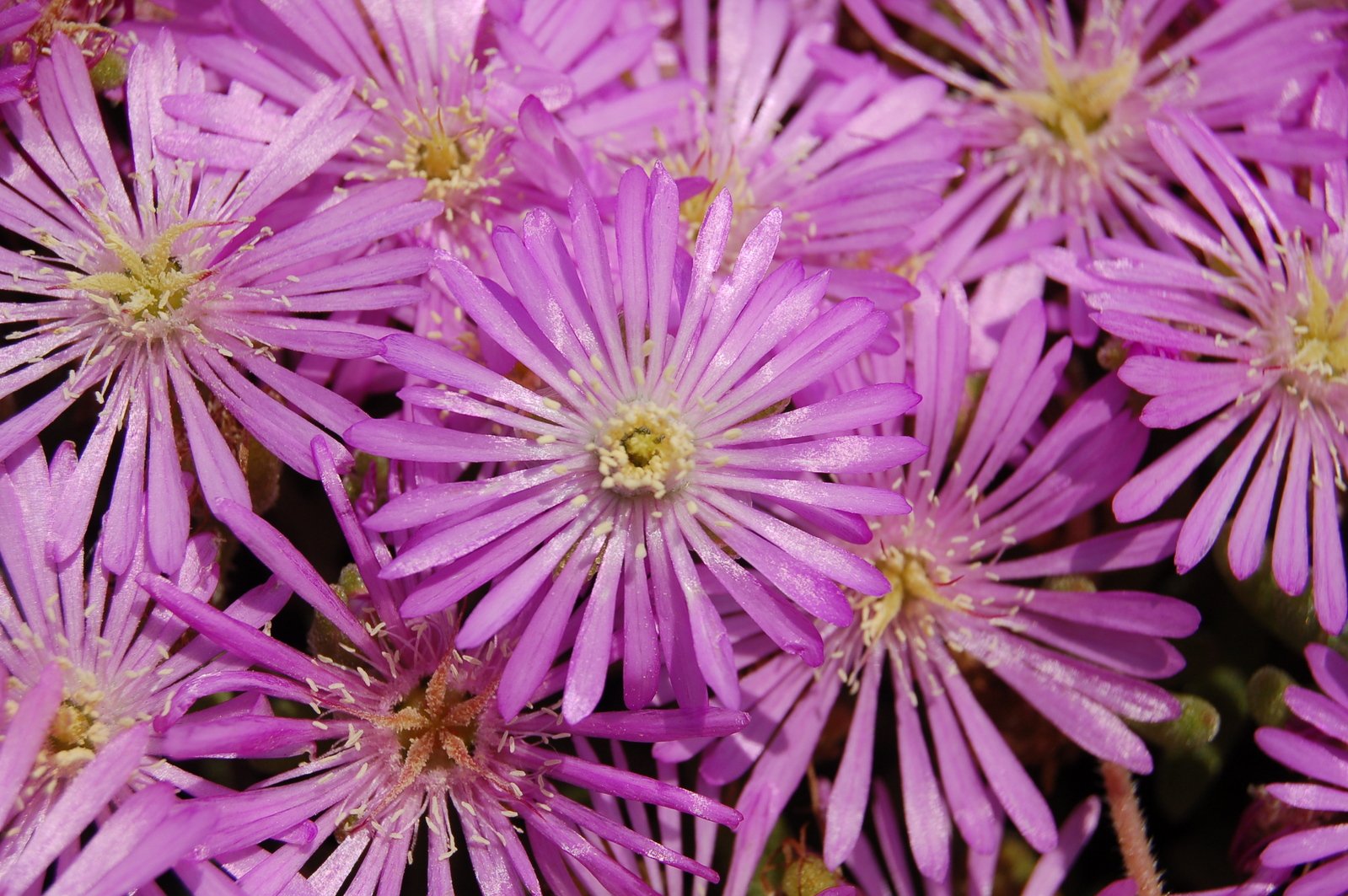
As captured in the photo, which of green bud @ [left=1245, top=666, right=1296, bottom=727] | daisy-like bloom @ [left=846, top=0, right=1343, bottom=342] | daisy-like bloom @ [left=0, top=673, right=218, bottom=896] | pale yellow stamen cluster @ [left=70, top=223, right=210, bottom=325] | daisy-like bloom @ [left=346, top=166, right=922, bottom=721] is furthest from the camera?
daisy-like bloom @ [left=846, top=0, right=1343, bottom=342]

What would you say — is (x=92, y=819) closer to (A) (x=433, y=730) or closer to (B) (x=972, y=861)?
(A) (x=433, y=730)

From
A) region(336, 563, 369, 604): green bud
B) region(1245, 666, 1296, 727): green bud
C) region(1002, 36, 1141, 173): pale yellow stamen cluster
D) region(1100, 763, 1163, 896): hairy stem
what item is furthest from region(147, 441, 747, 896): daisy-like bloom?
region(1002, 36, 1141, 173): pale yellow stamen cluster

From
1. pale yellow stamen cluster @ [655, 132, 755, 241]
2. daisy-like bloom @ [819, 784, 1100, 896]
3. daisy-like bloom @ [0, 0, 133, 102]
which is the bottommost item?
daisy-like bloom @ [819, 784, 1100, 896]

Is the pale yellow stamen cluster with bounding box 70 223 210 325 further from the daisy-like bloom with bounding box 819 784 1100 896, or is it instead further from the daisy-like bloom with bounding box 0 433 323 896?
the daisy-like bloom with bounding box 819 784 1100 896

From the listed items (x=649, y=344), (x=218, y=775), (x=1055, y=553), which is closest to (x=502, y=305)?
(x=649, y=344)

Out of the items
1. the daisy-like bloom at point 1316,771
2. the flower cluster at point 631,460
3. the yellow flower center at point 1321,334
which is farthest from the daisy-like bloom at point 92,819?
the yellow flower center at point 1321,334

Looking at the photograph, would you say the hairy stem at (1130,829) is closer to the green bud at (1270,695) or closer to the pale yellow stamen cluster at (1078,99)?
the green bud at (1270,695)

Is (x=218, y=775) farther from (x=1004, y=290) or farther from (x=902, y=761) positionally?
(x=1004, y=290)
